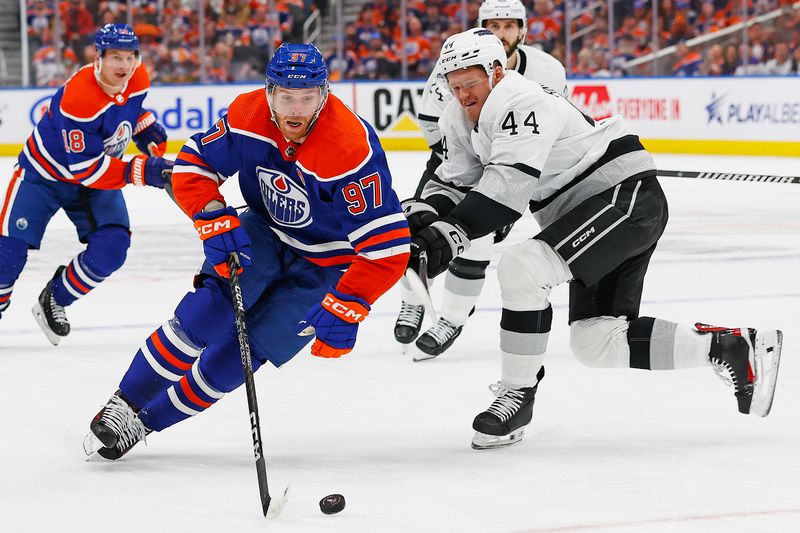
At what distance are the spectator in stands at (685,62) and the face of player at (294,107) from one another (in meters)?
10.4

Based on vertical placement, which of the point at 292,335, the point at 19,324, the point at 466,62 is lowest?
the point at 19,324

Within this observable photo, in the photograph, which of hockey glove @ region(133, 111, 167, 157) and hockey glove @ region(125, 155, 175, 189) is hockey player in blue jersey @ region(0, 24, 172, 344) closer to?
hockey glove @ region(125, 155, 175, 189)

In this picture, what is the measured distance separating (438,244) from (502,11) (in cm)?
173

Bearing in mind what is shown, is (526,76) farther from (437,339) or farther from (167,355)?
(167,355)

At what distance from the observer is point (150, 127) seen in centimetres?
529

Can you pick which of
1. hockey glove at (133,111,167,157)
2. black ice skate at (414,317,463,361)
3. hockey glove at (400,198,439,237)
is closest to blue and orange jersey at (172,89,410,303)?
Answer: hockey glove at (400,198,439,237)

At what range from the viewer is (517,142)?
3.05 meters

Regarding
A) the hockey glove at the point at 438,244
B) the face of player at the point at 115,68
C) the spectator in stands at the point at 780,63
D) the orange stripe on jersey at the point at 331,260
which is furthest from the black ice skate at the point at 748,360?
the spectator in stands at the point at 780,63

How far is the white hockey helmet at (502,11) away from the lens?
4.53 meters

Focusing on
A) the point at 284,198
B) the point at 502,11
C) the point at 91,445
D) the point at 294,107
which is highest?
the point at 502,11

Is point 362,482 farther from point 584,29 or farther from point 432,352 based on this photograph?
point 584,29

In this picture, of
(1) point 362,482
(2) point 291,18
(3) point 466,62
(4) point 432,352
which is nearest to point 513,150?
(3) point 466,62

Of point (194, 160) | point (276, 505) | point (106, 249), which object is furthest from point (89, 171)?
point (276, 505)

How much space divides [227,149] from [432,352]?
1525 millimetres
